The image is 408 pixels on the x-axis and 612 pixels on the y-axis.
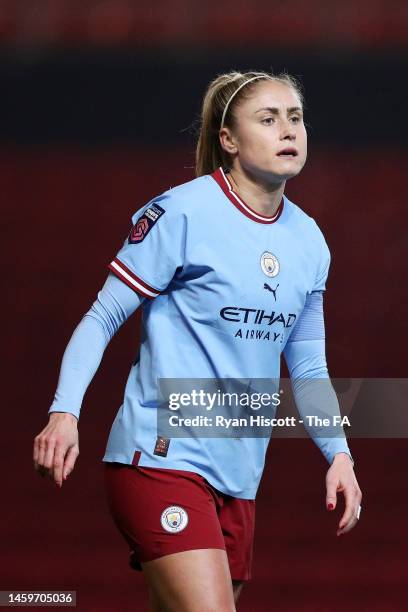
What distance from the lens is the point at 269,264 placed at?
2039 millimetres

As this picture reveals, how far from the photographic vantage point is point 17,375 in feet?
12.6

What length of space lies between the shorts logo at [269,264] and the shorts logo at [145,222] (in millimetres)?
180

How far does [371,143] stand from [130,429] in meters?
2.24

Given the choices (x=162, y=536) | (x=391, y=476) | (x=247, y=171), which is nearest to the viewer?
(x=162, y=536)

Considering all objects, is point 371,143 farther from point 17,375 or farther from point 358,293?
point 17,375

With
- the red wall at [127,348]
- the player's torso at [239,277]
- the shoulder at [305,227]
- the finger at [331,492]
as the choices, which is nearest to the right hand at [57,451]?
the player's torso at [239,277]

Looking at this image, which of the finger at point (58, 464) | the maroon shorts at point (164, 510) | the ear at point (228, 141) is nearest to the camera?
the finger at point (58, 464)

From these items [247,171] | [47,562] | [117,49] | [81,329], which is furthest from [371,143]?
[81,329]

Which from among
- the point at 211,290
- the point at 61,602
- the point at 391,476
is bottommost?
the point at 61,602

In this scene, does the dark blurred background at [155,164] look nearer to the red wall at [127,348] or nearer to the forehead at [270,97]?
the red wall at [127,348]

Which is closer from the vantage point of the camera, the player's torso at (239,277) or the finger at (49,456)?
the finger at (49,456)

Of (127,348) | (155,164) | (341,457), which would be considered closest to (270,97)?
(341,457)

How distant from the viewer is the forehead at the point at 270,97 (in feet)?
6.86

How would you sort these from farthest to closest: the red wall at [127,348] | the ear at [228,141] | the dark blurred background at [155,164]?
the dark blurred background at [155,164] < the red wall at [127,348] < the ear at [228,141]
